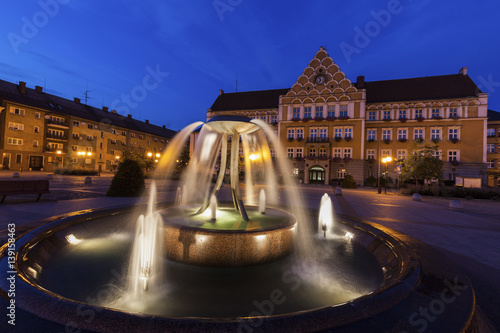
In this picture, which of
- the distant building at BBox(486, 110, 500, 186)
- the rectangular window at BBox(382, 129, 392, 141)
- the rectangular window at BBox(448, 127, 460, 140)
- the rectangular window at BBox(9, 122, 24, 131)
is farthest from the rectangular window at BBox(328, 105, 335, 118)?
the rectangular window at BBox(9, 122, 24, 131)

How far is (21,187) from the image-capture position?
10938 millimetres

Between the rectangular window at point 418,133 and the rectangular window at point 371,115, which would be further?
the rectangular window at point 371,115

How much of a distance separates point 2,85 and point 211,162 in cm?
5649

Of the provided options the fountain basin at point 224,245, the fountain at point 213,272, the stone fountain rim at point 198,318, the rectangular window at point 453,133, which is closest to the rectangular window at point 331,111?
the rectangular window at point 453,133

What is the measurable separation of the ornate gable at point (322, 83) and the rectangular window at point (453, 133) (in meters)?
15.8

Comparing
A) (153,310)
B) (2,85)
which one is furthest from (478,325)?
(2,85)

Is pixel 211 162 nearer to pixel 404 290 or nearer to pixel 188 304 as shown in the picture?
pixel 188 304

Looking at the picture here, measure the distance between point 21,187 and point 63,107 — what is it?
5203cm

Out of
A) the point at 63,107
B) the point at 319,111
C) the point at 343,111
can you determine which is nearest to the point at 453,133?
the point at 343,111

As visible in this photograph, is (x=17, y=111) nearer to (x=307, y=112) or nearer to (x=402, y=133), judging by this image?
(x=307, y=112)

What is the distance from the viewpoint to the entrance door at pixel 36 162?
Result: 151 ft

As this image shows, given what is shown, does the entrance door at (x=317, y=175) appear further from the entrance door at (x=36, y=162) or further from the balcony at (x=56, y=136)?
the entrance door at (x=36, y=162)

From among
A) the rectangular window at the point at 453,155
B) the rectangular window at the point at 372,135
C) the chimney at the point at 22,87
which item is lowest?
the rectangular window at the point at 453,155

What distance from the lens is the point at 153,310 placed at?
3.46 meters
